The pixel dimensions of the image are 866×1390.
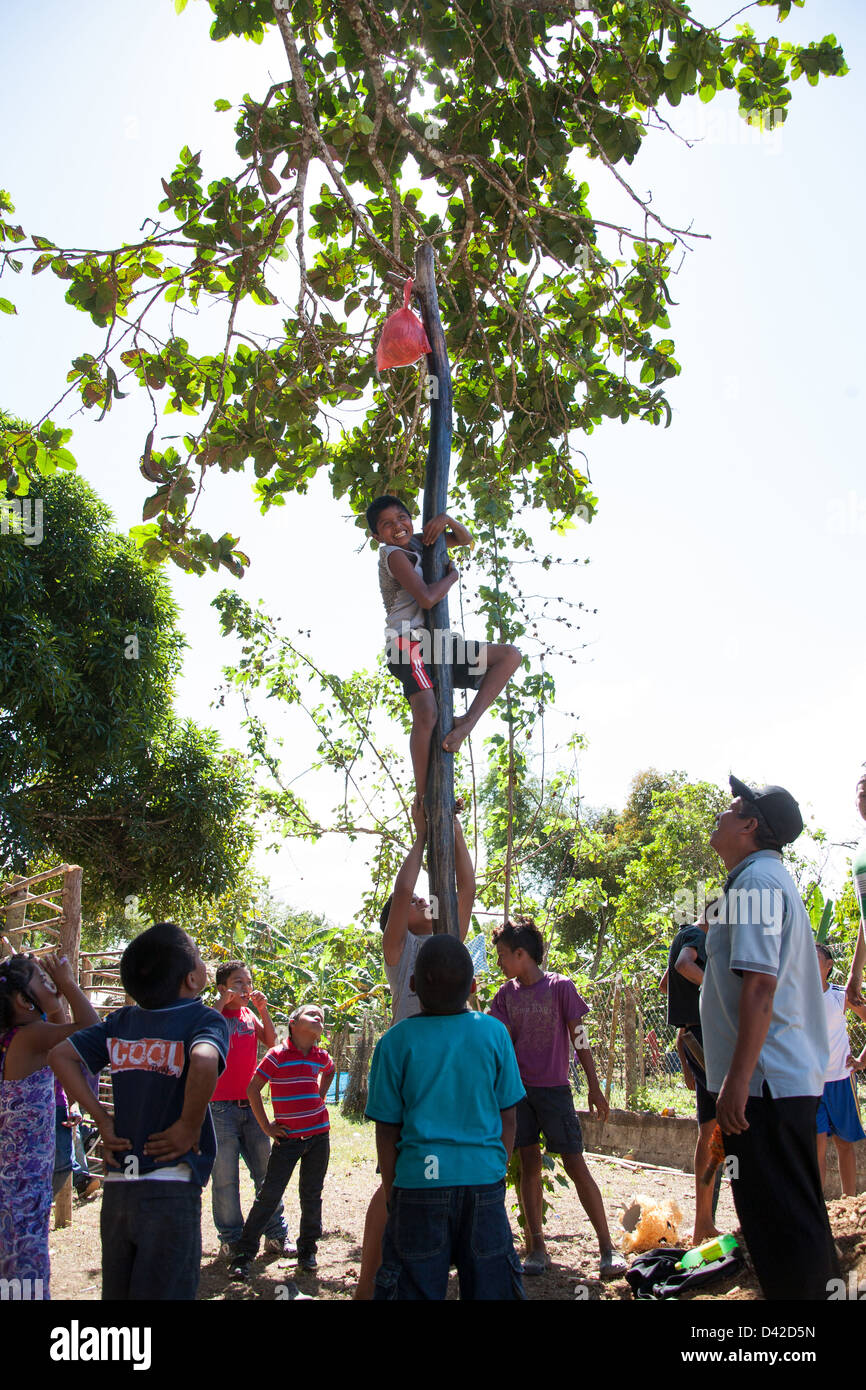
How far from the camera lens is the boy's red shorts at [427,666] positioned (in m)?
3.50

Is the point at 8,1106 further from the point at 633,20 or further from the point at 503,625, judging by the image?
the point at 633,20

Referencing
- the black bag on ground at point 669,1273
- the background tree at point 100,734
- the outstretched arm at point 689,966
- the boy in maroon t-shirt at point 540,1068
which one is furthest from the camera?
the background tree at point 100,734

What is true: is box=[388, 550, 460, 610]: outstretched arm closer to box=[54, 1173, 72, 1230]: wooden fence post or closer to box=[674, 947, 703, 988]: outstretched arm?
box=[674, 947, 703, 988]: outstretched arm

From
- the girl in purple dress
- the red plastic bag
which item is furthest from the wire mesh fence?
the red plastic bag

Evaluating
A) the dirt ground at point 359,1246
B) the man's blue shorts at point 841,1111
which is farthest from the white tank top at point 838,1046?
the dirt ground at point 359,1246

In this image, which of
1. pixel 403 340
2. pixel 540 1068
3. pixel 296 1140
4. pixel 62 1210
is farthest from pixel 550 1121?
pixel 62 1210

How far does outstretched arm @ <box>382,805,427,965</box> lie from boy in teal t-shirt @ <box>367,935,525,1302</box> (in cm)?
59

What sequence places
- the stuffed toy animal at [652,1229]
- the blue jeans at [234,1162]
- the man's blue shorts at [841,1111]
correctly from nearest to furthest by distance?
the stuffed toy animal at [652,1229]
the man's blue shorts at [841,1111]
the blue jeans at [234,1162]

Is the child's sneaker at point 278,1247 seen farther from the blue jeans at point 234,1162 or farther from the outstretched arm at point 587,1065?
the outstretched arm at point 587,1065

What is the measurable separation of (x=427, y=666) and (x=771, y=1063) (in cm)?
177

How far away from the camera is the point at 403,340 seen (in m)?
3.56

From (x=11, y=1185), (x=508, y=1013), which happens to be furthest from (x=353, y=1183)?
(x=11, y=1185)

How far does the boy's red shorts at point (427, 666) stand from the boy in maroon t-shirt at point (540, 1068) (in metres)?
1.98
